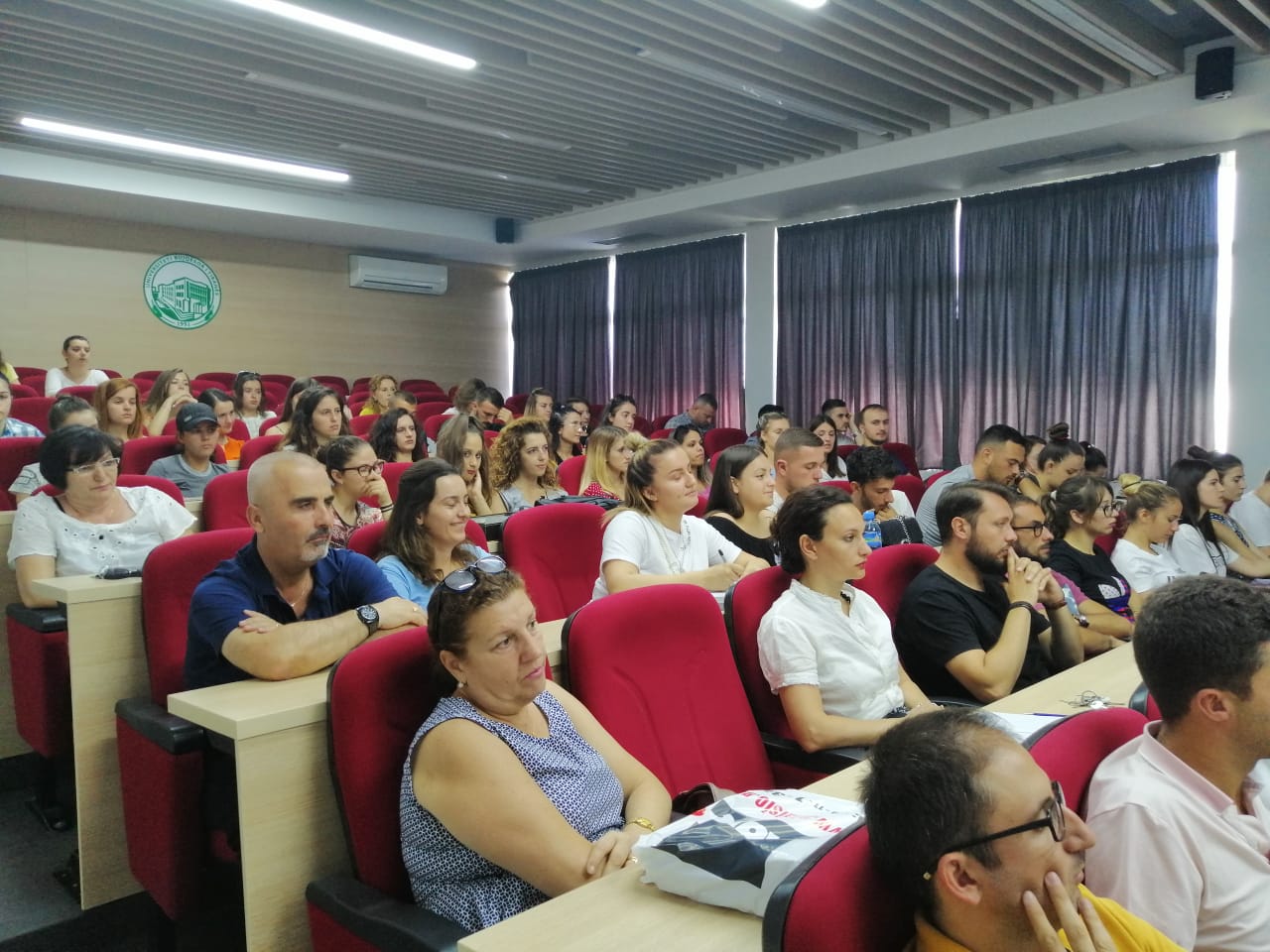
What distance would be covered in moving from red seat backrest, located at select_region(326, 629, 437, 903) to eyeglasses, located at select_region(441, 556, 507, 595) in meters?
0.19

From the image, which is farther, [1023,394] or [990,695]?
[1023,394]

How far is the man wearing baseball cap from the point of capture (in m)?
4.87

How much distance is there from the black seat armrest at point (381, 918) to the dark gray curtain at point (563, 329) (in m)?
10.7

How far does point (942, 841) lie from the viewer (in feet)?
3.56

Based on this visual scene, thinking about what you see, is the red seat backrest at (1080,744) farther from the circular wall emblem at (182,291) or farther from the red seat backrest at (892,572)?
the circular wall emblem at (182,291)

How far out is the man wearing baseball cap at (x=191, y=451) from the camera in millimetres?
4871

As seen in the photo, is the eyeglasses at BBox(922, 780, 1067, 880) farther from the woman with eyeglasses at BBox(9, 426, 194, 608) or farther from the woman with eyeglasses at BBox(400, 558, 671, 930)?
the woman with eyeglasses at BBox(9, 426, 194, 608)

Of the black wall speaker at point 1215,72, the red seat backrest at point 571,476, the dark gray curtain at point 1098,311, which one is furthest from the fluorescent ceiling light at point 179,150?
the black wall speaker at point 1215,72

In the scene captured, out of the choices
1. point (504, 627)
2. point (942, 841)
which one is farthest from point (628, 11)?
point (942, 841)

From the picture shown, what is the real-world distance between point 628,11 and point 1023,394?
490cm

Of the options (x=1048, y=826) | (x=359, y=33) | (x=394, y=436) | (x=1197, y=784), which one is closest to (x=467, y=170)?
(x=359, y=33)

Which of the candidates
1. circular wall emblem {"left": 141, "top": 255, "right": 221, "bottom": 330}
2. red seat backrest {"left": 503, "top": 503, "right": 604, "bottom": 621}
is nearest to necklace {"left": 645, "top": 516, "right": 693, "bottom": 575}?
red seat backrest {"left": 503, "top": 503, "right": 604, "bottom": 621}

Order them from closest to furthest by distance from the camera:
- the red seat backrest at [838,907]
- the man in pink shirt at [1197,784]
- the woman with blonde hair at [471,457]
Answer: the red seat backrest at [838,907], the man in pink shirt at [1197,784], the woman with blonde hair at [471,457]

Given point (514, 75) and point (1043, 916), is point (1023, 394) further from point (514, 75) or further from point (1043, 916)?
point (1043, 916)
